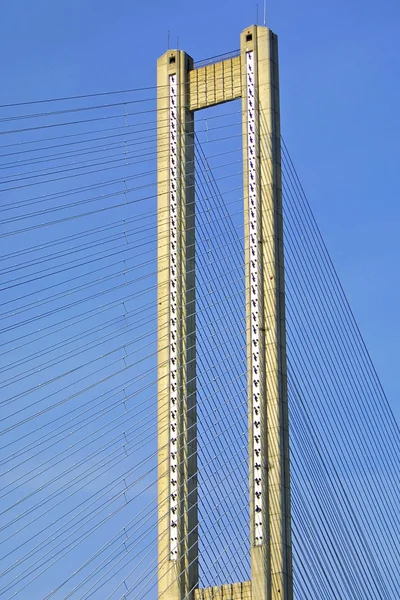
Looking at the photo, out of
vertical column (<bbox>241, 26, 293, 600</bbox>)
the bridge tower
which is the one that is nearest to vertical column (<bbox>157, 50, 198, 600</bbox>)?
the bridge tower

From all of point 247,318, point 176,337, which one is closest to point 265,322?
point 247,318

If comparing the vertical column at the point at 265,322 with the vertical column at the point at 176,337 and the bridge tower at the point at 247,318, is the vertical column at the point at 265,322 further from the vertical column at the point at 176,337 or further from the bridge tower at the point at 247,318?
the vertical column at the point at 176,337

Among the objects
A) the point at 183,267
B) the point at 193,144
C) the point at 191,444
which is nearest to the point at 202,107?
A: the point at 193,144

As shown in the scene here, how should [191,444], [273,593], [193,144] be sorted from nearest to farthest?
[273,593], [191,444], [193,144]

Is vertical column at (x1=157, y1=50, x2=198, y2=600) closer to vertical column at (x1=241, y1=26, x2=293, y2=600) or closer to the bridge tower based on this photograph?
the bridge tower

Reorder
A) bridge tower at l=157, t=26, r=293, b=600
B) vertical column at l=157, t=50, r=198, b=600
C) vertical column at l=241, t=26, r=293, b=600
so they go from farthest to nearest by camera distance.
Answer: vertical column at l=157, t=50, r=198, b=600
bridge tower at l=157, t=26, r=293, b=600
vertical column at l=241, t=26, r=293, b=600

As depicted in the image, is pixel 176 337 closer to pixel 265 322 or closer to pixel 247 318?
pixel 247 318

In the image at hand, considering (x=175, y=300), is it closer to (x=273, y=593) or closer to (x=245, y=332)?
(x=245, y=332)
